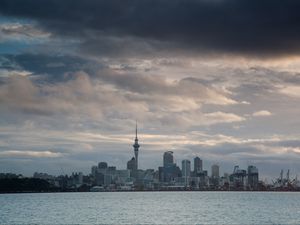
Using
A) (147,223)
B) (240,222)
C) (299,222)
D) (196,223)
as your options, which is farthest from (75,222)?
(299,222)

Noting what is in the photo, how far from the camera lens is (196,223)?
110938 millimetres

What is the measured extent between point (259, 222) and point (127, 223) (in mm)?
25830

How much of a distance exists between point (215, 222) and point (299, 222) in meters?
15.7

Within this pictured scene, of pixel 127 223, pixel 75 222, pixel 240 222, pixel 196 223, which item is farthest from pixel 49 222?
pixel 240 222

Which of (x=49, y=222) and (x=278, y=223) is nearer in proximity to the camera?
(x=278, y=223)

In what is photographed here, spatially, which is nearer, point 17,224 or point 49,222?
point 17,224

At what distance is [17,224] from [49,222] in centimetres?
863

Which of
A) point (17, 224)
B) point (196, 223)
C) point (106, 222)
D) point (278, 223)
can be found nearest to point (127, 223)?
point (106, 222)

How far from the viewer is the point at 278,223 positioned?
110 m

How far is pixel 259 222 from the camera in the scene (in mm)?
115438

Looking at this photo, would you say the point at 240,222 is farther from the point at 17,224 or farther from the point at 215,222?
the point at 17,224

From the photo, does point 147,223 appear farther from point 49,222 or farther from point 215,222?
point 49,222

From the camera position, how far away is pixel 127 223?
112688mm

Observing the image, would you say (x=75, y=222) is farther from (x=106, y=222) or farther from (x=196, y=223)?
(x=196, y=223)
